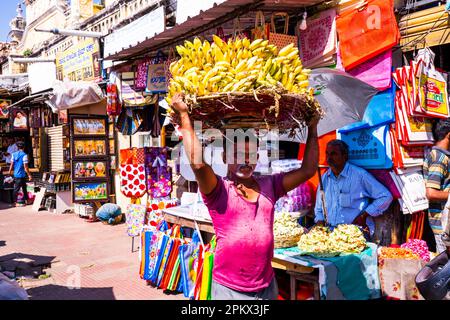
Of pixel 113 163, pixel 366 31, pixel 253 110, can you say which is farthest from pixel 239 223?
pixel 113 163

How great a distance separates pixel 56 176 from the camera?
1174 centimetres

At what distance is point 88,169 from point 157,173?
363 centimetres

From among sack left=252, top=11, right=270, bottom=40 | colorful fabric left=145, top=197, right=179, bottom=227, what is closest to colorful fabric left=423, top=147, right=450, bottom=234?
sack left=252, top=11, right=270, bottom=40

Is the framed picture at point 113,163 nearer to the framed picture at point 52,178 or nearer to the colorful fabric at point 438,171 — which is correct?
the framed picture at point 52,178

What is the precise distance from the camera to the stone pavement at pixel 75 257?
208 inches

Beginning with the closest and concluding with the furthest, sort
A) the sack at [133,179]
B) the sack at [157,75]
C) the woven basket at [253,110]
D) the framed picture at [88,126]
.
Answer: the woven basket at [253,110], the sack at [157,75], the sack at [133,179], the framed picture at [88,126]

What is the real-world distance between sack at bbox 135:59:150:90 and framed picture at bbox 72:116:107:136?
294 centimetres

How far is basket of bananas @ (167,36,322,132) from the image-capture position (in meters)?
2.21

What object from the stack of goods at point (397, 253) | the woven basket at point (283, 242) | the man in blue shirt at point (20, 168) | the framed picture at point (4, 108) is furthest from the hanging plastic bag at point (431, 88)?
the framed picture at point (4, 108)

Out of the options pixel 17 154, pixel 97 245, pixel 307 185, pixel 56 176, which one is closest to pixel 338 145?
pixel 307 185

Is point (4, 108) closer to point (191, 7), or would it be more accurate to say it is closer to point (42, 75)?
point (42, 75)

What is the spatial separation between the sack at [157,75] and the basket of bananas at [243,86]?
16.2ft

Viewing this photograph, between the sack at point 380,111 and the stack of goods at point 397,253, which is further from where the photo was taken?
the sack at point 380,111
